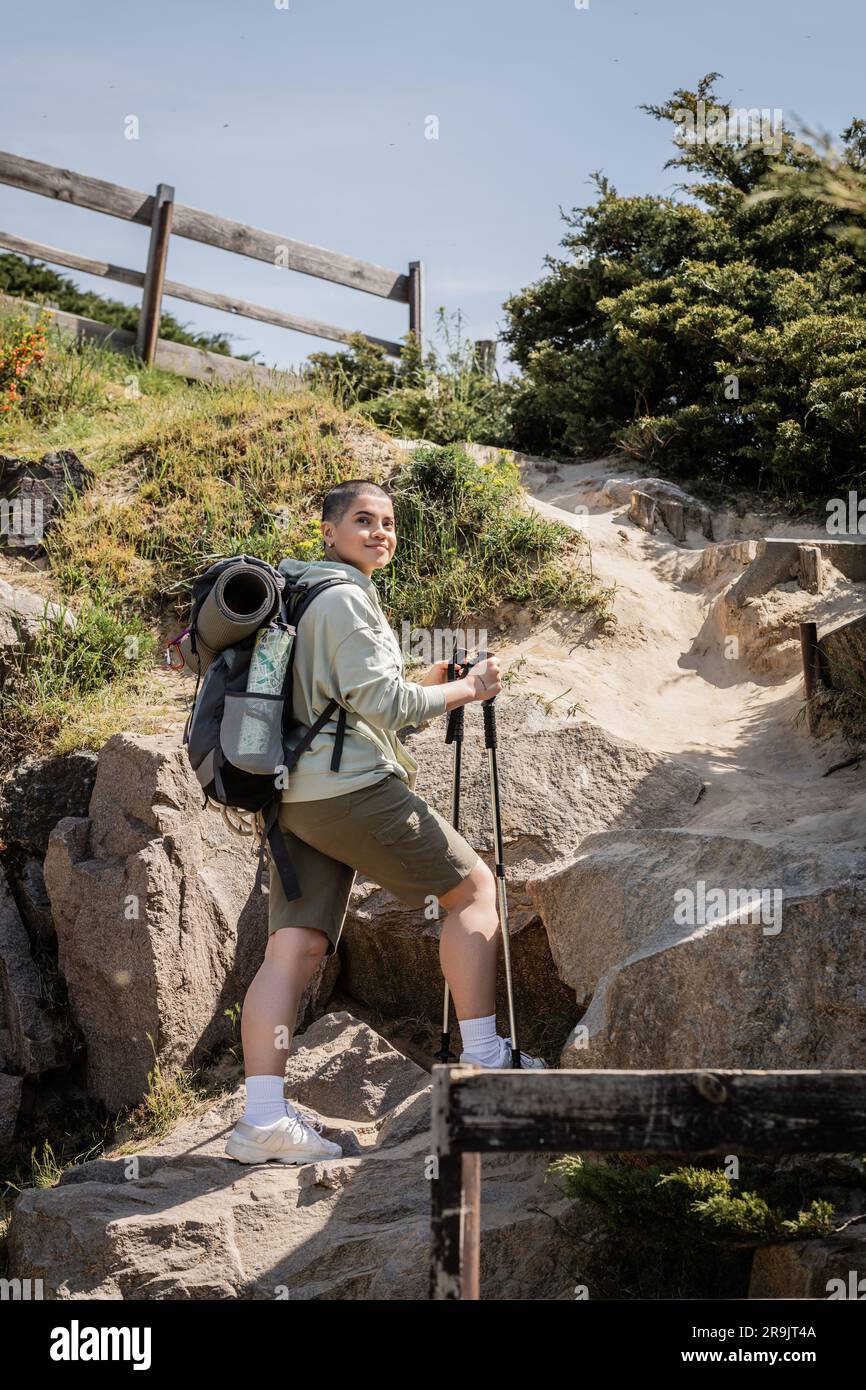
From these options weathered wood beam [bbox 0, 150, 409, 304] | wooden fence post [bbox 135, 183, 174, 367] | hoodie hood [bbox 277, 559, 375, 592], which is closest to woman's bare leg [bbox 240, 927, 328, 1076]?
hoodie hood [bbox 277, 559, 375, 592]

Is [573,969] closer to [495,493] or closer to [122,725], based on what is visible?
[122,725]

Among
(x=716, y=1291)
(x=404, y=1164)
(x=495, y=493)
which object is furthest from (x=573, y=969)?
(x=495, y=493)

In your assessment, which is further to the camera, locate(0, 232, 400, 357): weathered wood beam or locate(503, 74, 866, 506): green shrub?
locate(0, 232, 400, 357): weathered wood beam

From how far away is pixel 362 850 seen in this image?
4.40 m

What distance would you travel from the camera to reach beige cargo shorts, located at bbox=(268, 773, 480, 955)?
14.3 feet

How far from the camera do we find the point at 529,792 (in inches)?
242

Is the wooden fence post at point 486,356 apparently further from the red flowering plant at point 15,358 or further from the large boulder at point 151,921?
the large boulder at point 151,921

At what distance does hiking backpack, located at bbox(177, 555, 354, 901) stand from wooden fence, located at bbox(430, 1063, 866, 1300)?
1724 mm

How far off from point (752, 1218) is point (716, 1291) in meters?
0.61

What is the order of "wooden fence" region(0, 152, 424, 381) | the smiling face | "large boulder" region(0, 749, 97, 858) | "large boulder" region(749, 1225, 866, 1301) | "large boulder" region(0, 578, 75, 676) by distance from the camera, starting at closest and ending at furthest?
"large boulder" region(749, 1225, 866, 1301), the smiling face, "large boulder" region(0, 749, 97, 858), "large boulder" region(0, 578, 75, 676), "wooden fence" region(0, 152, 424, 381)

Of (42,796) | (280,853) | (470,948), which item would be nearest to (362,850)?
(280,853)

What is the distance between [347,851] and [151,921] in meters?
1.94

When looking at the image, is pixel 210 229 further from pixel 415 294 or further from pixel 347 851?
pixel 347 851

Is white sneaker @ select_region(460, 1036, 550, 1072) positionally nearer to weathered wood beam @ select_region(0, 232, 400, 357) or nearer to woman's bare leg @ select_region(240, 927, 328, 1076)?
woman's bare leg @ select_region(240, 927, 328, 1076)
